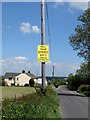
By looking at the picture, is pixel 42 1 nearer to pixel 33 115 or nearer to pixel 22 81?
pixel 33 115

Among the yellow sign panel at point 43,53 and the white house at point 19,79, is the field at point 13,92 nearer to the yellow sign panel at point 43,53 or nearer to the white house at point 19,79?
the yellow sign panel at point 43,53

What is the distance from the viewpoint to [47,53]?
19.0 metres

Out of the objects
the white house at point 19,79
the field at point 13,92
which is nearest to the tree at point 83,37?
the field at point 13,92

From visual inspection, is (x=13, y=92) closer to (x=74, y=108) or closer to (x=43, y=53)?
(x=74, y=108)

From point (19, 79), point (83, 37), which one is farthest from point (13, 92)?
point (19, 79)

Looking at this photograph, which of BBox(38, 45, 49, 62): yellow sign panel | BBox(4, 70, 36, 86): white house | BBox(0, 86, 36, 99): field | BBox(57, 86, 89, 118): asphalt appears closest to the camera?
BBox(38, 45, 49, 62): yellow sign panel

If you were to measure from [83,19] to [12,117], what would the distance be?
54157mm

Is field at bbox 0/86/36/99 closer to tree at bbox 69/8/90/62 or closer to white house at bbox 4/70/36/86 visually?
tree at bbox 69/8/90/62

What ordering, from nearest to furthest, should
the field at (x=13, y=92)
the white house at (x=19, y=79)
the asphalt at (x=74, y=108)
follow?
the asphalt at (x=74, y=108) → the field at (x=13, y=92) → the white house at (x=19, y=79)

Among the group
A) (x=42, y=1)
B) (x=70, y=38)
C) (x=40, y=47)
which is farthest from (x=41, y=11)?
(x=70, y=38)

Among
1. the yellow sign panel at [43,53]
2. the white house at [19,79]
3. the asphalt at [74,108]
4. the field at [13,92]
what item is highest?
the white house at [19,79]

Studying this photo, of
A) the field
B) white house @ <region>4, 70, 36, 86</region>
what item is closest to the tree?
the field

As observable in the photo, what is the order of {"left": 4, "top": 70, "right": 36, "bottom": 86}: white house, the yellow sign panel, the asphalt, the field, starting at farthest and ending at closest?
{"left": 4, "top": 70, "right": 36, "bottom": 86}: white house → the field → the asphalt → the yellow sign panel

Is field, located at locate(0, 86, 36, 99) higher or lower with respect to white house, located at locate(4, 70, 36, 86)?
lower
